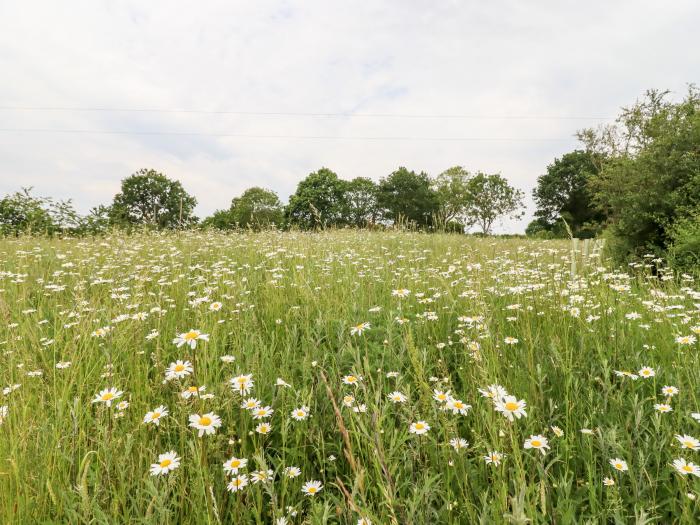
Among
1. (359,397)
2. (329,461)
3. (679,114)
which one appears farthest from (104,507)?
(679,114)

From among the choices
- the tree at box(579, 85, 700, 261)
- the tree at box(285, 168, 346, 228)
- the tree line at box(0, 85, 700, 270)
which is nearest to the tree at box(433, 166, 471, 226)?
the tree line at box(0, 85, 700, 270)

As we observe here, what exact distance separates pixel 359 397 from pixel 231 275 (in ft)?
10.8

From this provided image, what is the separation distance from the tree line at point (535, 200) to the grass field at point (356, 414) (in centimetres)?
118

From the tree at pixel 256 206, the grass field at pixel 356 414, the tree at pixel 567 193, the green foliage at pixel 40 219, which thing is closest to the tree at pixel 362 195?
the tree at pixel 256 206

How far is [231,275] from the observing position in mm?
4875

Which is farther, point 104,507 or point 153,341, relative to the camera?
point 153,341

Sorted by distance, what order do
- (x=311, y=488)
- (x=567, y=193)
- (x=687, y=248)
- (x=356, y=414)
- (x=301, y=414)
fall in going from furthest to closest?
1. (x=567, y=193)
2. (x=687, y=248)
3. (x=301, y=414)
4. (x=311, y=488)
5. (x=356, y=414)

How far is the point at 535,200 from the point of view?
5112cm

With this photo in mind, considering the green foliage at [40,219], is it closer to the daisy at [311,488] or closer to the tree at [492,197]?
the daisy at [311,488]

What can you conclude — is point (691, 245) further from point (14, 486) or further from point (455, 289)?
point (14, 486)

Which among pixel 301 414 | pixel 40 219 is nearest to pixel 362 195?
pixel 40 219

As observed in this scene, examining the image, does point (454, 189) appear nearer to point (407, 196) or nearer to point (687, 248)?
point (407, 196)

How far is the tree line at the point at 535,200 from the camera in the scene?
732 centimetres

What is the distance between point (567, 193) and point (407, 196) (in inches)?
889
